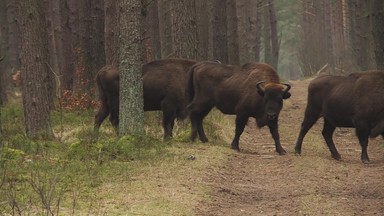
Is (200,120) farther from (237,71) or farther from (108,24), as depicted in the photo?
(108,24)

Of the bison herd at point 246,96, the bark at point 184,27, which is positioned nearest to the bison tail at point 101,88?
the bison herd at point 246,96

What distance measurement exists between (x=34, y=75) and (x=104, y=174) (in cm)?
407

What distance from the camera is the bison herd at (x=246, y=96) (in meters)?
13.9

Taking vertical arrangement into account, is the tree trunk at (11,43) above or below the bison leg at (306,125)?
above

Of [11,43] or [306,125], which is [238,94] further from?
[11,43]

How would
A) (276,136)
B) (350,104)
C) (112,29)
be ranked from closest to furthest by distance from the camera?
1. (350,104)
2. (276,136)
3. (112,29)

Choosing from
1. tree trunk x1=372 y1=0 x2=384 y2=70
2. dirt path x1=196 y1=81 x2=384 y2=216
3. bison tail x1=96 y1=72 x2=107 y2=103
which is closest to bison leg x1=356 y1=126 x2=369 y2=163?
dirt path x1=196 y1=81 x2=384 y2=216

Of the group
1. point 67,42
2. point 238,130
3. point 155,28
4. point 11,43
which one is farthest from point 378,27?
point 11,43

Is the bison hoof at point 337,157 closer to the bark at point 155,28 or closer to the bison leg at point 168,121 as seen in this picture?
the bison leg at point 168,121

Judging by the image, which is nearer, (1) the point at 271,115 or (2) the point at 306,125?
(1) the point at 271,115

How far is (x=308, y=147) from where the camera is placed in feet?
53.9

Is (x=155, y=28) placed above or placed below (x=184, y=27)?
above

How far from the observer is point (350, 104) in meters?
14.1

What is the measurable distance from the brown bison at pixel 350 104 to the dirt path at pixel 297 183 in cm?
65
